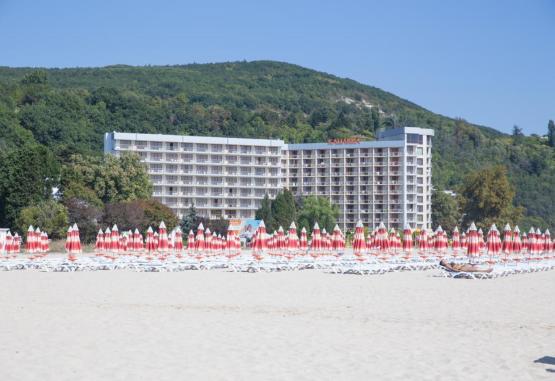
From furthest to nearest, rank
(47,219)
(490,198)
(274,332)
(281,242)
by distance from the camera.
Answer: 1. (490,198)
2. (47,219)
3. (281,242)
4. (274,332)

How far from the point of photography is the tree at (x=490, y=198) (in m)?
99.8

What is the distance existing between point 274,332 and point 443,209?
10226 cm

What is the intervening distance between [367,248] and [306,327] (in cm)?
2979

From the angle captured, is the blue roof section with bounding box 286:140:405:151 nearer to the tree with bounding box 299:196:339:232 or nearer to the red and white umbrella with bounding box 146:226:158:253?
the tree with bounding box 299:196:339:232

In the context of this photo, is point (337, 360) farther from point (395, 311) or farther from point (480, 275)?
point (480, 275)

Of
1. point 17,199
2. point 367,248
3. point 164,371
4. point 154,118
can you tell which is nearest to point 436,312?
point 164,371

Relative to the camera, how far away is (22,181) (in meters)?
72.6

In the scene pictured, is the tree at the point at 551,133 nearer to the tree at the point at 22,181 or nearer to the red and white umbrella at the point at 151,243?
the tree at the point at 22,181

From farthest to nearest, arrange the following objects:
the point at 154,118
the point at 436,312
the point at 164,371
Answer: the point at 154,118 → the point at 436,312 → the point at 164,371

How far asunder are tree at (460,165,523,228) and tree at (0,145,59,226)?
161 feet

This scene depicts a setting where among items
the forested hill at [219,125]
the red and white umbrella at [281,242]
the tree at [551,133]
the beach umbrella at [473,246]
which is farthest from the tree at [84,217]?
the tree at [551,133]

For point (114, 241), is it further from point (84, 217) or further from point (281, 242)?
point (84, 217)

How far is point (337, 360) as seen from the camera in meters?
12.6

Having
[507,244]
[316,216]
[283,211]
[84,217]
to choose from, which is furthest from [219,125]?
[507,244]
